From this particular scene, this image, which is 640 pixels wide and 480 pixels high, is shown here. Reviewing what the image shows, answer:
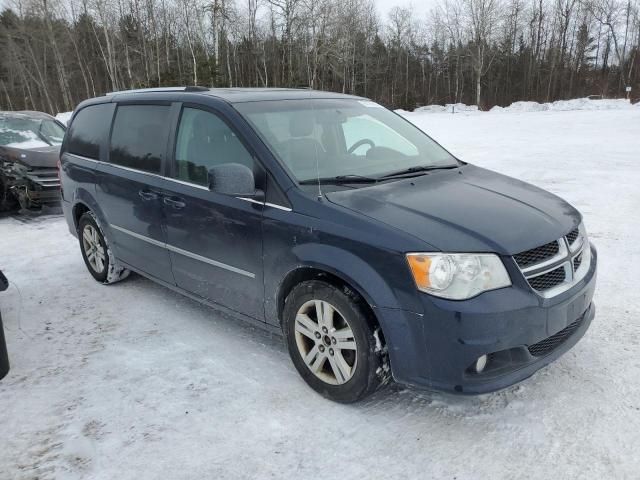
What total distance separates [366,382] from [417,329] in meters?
0.47

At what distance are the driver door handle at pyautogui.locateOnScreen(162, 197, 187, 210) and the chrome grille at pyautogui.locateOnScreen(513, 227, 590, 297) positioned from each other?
7.52 ft

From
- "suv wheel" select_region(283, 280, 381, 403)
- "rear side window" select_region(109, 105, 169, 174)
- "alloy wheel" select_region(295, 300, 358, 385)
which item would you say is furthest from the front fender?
"rear side window" select_region(109, 105, 169, 174)

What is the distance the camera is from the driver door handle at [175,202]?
12.0ft

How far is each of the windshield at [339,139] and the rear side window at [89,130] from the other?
2.00 meters

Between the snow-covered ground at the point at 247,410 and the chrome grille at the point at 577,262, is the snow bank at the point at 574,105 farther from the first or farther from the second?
the chrome grille at the point at 577,262

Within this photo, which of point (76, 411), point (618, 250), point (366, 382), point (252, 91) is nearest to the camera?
point (366, 382)

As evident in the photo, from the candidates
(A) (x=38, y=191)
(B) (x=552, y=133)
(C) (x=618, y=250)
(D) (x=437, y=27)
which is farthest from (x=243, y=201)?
(D) (x=437, y=27)

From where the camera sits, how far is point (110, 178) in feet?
14.8

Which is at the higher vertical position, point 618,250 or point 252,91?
point 252,91

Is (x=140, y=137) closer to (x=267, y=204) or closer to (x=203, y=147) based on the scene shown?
(x=203, y=147)

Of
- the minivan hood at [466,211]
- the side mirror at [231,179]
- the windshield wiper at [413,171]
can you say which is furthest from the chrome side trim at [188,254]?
the windshield wiper at [413,171]

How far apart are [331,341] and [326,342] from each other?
4cm

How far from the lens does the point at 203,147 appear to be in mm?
3605

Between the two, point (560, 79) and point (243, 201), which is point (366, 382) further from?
point (560, 79)
